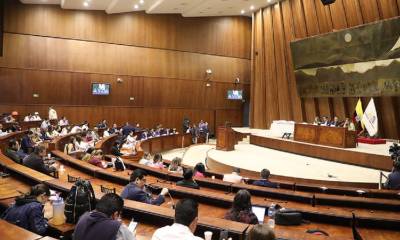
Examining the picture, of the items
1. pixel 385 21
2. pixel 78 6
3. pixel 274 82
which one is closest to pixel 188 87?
pixel 274 82

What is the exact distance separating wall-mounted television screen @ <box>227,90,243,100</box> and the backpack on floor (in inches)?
624

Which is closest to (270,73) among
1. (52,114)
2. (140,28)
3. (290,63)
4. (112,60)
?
(290,63)

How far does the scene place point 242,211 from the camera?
296cm

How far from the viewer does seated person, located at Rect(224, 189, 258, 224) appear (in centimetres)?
292

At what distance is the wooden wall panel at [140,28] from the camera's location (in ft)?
44.0

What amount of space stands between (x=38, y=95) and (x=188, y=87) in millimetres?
6873

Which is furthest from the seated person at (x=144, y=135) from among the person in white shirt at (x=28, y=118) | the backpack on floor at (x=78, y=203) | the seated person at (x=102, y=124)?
Result: the backpack on floor at (x=78, y=203)

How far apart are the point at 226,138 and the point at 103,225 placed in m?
9.44

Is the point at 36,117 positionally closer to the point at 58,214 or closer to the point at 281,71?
the point at 281,71

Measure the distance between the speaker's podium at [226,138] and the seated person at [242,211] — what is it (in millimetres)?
8352

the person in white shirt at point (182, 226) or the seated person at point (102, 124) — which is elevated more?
the seated person at point (102, 124)

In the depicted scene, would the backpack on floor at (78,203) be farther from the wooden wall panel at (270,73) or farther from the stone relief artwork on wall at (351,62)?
the wooden wall panel at (270,73)

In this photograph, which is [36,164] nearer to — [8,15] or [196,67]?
[8,15]

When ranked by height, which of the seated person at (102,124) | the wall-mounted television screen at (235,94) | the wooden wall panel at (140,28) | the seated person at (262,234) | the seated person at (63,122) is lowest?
the seated person at (262,234)
